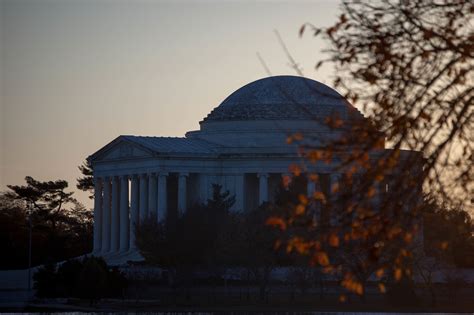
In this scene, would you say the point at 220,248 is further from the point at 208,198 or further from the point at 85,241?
the point at 85,241

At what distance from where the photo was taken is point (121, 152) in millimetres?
171250

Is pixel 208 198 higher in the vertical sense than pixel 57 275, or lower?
higher

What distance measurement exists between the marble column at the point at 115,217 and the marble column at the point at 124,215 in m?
1.41

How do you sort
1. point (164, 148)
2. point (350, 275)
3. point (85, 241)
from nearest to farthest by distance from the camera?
point (350, 275) < point (164, 148) < point (85, 241)

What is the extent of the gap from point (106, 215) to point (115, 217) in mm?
3241

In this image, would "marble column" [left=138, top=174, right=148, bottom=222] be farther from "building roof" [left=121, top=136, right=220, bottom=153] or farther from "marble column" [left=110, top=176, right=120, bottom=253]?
"marble column" [left=110, top=176, right=120, bottom=253]

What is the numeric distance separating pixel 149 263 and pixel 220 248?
8547 millimetres

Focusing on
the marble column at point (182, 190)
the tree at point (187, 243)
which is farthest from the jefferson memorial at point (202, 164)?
the tree at point (187, 243)

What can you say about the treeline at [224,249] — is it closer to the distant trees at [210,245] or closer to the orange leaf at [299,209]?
the distant trees at [210,245]

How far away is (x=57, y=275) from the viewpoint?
123188 mm

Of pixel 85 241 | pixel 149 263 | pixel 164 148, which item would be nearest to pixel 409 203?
pixel 149 263

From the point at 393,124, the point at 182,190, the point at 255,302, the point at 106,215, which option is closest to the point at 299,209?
the point at 393,124

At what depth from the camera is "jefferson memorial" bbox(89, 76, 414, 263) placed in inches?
6476

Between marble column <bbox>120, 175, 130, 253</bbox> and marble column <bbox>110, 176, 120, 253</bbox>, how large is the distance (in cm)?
141
